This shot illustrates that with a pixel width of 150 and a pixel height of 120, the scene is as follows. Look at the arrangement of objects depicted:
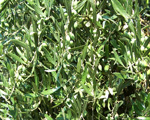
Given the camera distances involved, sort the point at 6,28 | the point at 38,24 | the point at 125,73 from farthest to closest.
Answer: the point at 6,28 → the point at 38,24 → the point at 125,73

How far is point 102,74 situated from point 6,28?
1.29ft

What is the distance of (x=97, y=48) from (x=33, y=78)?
9.1 inches

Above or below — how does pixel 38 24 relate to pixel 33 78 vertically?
above

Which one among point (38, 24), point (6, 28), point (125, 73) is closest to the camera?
point (125, 73)

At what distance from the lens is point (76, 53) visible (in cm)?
80

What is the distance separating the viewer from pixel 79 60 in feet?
2.36

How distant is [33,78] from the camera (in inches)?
34.2

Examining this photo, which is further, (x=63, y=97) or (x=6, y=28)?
(x=6, y=28)

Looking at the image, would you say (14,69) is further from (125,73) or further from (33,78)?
(125,73)

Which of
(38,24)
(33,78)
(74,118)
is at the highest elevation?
(38,24)

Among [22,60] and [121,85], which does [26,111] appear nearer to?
[22,60]

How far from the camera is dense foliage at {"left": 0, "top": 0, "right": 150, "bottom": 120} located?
73 centimetres

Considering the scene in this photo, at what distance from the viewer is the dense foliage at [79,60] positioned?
2.39 feet

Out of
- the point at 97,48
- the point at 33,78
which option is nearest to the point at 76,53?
the point at 97,48
